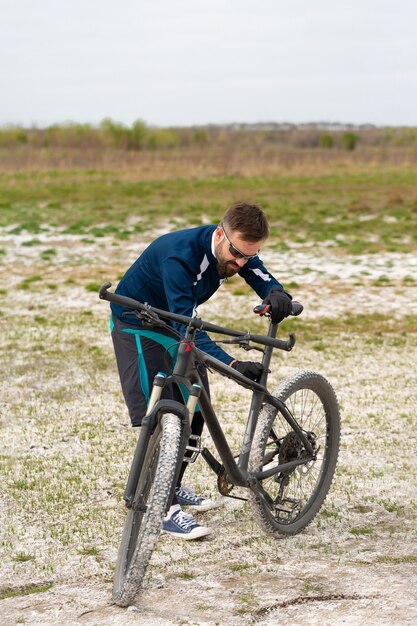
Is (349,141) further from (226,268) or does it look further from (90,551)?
(90,551)

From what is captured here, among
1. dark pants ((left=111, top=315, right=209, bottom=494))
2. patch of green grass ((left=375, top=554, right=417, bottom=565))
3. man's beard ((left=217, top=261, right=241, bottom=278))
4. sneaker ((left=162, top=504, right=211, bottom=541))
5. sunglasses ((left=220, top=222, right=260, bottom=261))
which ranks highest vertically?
sunglasses ((left=220, top=222, right=260, bottom=261))

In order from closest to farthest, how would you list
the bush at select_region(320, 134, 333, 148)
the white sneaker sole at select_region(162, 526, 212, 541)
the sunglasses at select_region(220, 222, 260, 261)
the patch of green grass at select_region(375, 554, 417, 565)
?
the sunglasses at select_region(220, 222, 260, 261) < the patch of green grass at select_region(375, 554, 417, 565) < the white sneaker sole at select_region(162, 526, 212, 541) < the bush at select_region(320, 134, 333, 148)

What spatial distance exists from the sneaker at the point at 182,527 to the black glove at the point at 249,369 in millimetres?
932

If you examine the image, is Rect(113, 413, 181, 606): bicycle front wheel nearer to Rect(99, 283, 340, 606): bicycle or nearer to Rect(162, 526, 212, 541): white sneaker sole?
Rect(99, 283, 340, 606): bicycle

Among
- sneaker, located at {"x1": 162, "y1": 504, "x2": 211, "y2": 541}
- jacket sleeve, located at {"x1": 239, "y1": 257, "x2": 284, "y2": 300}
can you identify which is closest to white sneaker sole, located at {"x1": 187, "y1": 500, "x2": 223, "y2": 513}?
sneaker, located at {"x1": 162, "y1": 504, "x2": 211, "y2": 541}

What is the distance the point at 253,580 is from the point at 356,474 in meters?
1.75

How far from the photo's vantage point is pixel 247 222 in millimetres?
4039

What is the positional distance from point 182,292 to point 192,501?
1.51 meters

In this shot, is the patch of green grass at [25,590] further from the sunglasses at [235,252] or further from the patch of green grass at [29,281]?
the patch of green grass at [29,281]

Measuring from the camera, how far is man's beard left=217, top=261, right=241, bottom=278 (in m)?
4.25

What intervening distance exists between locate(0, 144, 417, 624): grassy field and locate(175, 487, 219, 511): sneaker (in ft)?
0.22

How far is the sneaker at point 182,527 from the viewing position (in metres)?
4.61

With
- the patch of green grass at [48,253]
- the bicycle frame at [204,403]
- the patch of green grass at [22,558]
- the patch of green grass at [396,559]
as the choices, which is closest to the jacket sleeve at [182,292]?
the bicycle frame at [204,403]

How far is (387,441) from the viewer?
21.1ft
